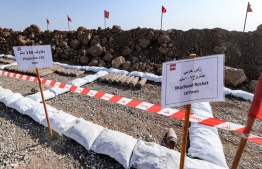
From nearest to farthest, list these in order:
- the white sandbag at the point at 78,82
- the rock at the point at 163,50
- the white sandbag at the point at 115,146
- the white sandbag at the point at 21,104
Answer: the white sandbag at the point at 115,146 → the white sandbag at the point at 21,104 → the white sandbag at the point at 78,82 → the rock at the point at 163,50

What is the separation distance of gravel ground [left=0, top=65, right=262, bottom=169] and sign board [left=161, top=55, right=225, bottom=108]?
1.77 m

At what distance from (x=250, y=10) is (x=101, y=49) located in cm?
857

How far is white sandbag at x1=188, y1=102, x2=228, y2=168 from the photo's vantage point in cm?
269

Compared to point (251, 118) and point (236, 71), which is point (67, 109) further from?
point (236, 71)

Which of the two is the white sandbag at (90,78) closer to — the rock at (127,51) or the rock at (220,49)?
the rock at (127,51)

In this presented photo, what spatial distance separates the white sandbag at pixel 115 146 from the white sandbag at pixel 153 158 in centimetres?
10

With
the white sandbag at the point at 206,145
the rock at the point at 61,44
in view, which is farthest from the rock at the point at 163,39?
the white sandbag at the point at 206,145

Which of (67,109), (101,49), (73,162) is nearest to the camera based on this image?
(73,162)

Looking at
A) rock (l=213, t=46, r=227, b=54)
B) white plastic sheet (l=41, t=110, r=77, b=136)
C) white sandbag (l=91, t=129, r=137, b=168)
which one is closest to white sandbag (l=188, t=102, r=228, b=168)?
white sandbag (l=91, t=129, r=137, b=168)

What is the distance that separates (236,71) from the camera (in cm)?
662

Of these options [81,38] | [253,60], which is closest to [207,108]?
[253,60]

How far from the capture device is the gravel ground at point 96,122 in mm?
2875

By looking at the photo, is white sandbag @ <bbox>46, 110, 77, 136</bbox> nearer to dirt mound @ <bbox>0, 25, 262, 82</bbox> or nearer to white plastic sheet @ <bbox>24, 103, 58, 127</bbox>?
white plastic sheet @ <bbox>24, 103, 58, 127</bbox>

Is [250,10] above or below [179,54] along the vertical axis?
above
